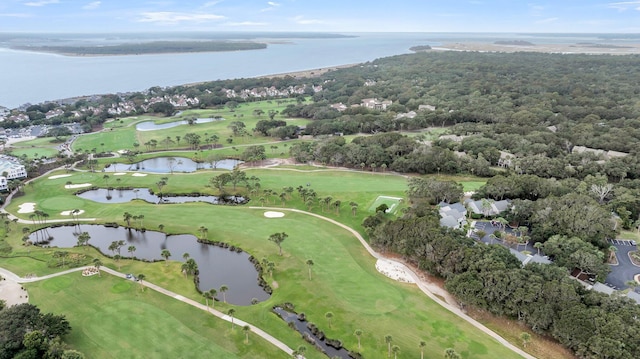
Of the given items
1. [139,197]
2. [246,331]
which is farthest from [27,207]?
[246,331]

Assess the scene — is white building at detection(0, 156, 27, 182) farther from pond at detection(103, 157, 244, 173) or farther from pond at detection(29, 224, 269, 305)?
pond at detection(29, 224, 269, 305)

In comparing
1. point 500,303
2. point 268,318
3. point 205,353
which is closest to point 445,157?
point 500,303

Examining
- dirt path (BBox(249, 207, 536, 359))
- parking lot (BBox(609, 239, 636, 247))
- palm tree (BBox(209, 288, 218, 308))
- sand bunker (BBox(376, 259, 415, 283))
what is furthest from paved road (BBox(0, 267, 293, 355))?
parking lot (BBox(609, 239, 636, 247))

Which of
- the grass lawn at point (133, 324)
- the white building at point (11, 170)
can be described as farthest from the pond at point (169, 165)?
the grass lawn at point (133, 324)

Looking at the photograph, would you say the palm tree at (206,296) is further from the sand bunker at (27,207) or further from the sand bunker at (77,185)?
the sand bunker at (77,185)

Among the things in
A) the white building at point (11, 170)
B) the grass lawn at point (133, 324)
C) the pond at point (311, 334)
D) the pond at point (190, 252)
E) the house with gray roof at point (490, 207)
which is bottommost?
the pond at point (311, 334)

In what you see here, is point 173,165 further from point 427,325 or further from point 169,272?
point 427,325

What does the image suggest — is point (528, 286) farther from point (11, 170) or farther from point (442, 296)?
point (11, 170)
